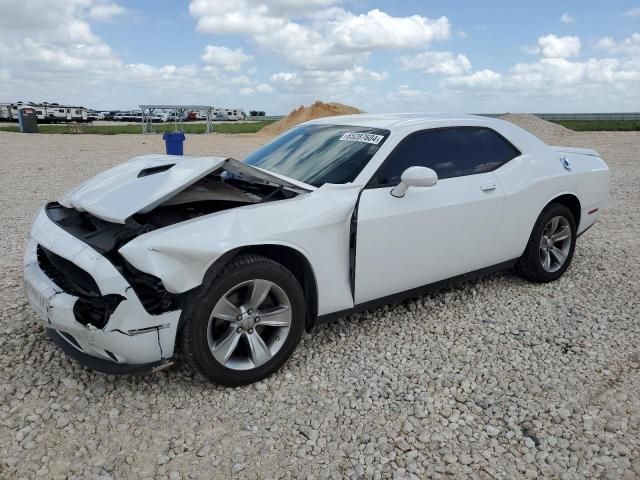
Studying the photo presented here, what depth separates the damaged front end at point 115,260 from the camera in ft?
8.77

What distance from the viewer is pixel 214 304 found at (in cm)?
285

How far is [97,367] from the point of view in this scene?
279cm

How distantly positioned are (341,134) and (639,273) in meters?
3.38

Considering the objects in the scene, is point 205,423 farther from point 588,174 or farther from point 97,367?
point 588,174

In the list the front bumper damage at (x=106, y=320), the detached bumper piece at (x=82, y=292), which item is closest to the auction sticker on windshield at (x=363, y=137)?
the front bumper damage at (x=106, y=320)

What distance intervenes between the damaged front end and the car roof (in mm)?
1017

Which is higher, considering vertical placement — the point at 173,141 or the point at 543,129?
Result: the point at 173,141

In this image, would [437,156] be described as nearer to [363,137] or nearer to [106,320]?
[363,137]

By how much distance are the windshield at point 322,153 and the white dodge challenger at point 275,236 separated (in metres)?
0.02

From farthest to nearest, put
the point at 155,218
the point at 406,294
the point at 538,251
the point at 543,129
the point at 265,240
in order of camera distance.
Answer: the point at 543,129 < the point at 538,251 < the point at 406,294 < the point at 155,218 < the point at 265,240

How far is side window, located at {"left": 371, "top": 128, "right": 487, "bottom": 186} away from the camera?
3.61m

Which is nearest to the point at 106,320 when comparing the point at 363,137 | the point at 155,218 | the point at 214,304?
the point at 214,304

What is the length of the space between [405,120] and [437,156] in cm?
38

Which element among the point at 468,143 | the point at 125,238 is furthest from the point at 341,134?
the point at 125,238
